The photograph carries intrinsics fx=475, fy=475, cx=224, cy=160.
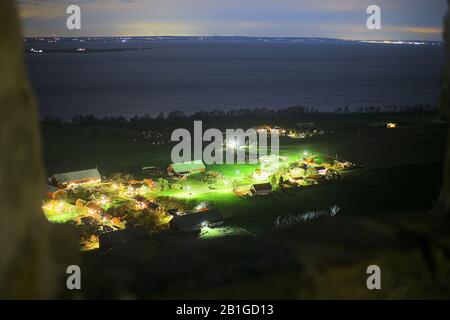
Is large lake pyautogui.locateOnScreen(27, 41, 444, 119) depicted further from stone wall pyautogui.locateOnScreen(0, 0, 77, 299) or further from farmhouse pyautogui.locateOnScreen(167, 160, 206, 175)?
stone wall pyautogui.locateOnScreen(0, 0, 77, 299)

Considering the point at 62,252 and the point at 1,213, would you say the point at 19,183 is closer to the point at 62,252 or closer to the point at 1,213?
the point at 1,213

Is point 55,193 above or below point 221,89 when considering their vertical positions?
below

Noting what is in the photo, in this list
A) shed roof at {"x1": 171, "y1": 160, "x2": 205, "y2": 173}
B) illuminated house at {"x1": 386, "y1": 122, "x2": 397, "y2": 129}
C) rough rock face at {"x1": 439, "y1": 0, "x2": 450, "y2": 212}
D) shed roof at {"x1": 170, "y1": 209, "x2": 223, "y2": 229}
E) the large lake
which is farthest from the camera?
the large lake

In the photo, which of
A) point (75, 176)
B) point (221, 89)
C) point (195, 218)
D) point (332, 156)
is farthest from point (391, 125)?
point (221, 89)

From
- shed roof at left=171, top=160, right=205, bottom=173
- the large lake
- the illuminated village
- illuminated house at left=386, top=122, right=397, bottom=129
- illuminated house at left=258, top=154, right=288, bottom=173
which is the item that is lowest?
the illuminated village

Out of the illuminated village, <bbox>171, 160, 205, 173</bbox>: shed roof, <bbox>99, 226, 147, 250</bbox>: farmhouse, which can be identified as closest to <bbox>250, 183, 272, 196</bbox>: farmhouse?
the illuminated village

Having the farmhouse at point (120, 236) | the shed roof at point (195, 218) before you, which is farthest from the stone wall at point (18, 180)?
the shed roof at point (195, 218)

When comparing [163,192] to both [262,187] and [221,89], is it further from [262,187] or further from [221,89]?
[221,89]
